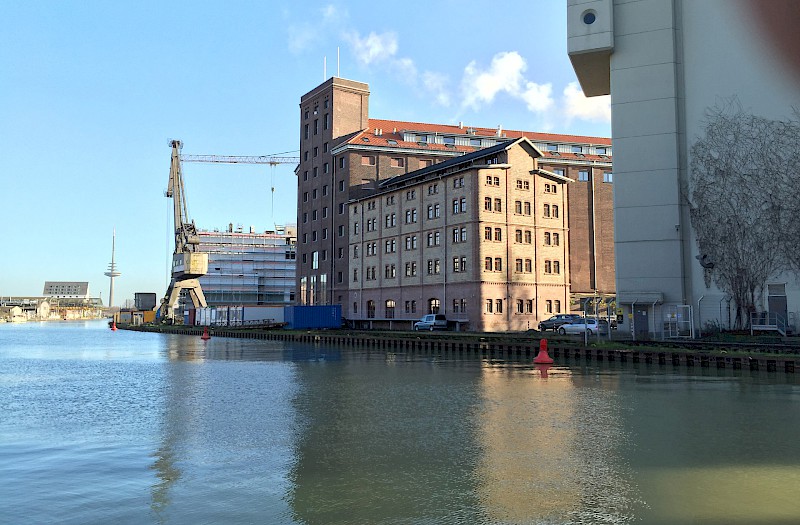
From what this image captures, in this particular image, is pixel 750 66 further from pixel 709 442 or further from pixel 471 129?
pixel 471 129

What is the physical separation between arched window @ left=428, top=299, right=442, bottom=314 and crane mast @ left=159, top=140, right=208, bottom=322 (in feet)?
174

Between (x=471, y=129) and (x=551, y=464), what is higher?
(x=471, y=129)

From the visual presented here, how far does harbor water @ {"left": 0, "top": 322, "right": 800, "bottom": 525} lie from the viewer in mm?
10812

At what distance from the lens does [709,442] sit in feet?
53.2

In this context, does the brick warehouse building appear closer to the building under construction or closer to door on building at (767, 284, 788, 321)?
door on building at (767, 284, 788, 321)

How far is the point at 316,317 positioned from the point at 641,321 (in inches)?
1815

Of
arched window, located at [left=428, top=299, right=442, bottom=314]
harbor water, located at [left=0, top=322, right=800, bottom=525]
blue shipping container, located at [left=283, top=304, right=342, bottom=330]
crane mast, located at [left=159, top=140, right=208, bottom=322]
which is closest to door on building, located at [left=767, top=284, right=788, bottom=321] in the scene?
harbor water, located at [left=0, top=322, right=800, bottom=525]

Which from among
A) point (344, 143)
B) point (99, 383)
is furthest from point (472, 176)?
point (99, 383)

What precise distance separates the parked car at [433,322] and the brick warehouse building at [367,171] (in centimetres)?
1838

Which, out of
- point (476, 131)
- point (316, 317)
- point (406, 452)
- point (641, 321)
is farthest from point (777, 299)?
point (476, 131)

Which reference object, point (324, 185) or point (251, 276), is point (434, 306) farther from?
point (251, 276)

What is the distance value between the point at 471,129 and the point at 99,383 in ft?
271

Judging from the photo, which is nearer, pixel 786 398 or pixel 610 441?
pixel 610 441

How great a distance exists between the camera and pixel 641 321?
50812 millimetres
